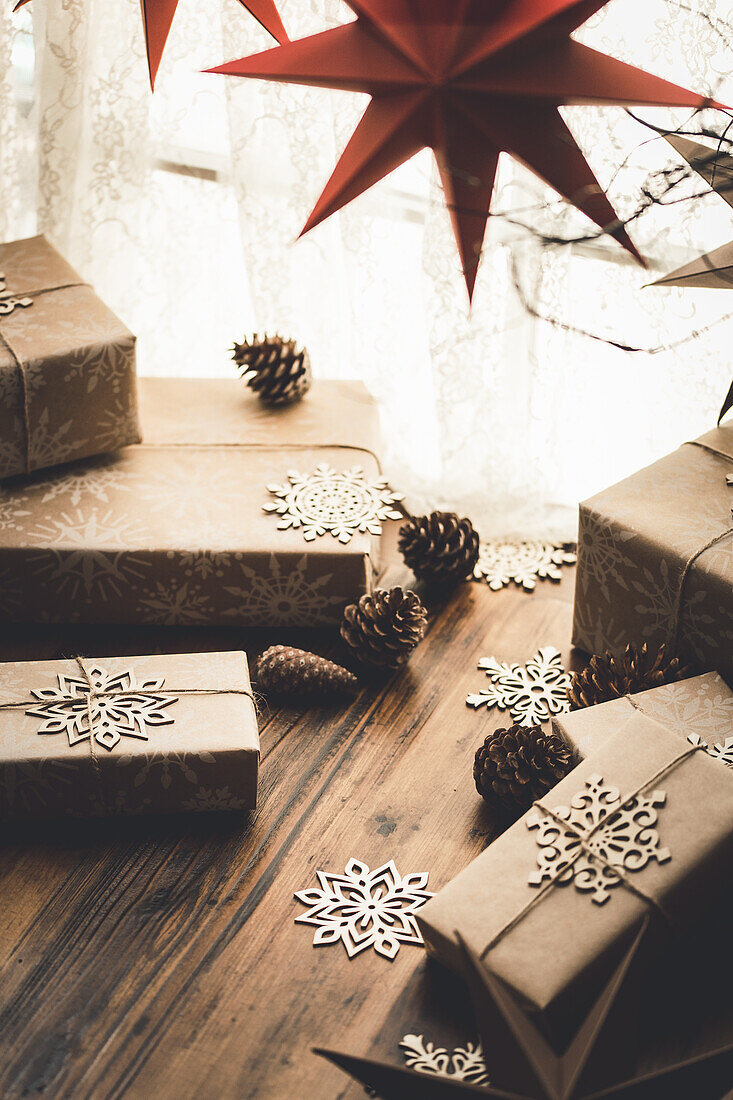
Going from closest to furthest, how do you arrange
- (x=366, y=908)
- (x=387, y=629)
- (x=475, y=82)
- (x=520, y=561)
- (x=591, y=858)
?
(x=475, y=82) → (x=591, y=858) → (x=366, y=908) → (x=387, y=629) → (x=520, y=561)

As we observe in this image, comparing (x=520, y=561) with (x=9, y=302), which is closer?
(x=9, y=302)

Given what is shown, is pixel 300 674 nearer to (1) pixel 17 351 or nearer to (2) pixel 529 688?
(2) pixel 529 688

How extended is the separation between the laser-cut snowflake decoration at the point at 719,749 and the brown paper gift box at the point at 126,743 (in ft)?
1.47

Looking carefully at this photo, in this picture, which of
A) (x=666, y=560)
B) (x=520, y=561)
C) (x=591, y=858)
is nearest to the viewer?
(x=591, y=858)

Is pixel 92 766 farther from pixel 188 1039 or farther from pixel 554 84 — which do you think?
pixel 554 84

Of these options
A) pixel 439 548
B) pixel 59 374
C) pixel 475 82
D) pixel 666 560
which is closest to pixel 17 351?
pixel 59 374

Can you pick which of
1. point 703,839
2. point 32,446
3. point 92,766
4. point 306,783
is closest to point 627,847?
point 703,839

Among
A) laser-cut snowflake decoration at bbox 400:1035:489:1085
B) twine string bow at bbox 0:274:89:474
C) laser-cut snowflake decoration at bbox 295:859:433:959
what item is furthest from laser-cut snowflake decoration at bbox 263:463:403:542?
laser-cut snowflake decoration at bbox 400:1035:489:1085

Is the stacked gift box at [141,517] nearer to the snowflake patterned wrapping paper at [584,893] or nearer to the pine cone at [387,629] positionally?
the pine cone at [387,629]

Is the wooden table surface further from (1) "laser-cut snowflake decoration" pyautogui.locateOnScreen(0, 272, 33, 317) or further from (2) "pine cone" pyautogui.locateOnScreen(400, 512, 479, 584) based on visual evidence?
(1) "laser-cut snowflake decoration" pyautogui.locateOnScreen(0, 272, 33, 317)

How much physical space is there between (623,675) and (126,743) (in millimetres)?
558

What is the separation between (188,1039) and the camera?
0.88m

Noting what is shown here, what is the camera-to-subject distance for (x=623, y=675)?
3.80ft

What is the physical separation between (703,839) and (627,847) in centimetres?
7
